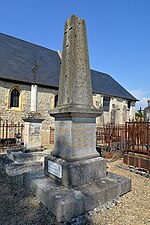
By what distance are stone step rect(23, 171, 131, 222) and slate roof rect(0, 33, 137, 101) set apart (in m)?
11.0

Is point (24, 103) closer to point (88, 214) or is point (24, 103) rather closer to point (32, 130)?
point (32, 130)

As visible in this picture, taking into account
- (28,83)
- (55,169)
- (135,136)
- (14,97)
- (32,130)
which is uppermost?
(28,83)

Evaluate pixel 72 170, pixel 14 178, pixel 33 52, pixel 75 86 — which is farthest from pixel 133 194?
pixel 33 52

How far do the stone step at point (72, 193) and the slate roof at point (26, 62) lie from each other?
11.0 meters

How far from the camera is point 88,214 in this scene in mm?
2533

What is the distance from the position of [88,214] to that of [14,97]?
41.0 ft

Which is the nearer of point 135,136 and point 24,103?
point 135,136

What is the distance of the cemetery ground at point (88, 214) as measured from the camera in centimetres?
241

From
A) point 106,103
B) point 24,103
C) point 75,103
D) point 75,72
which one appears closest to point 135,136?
point 75,103

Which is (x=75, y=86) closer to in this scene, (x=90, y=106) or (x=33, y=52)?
(x=90, y=106)

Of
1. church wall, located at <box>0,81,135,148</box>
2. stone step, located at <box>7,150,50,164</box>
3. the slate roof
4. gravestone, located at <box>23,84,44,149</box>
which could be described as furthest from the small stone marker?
the slate roof

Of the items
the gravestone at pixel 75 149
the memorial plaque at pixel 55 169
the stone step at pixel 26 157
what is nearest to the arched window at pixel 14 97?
the stone step at pixel 26 157

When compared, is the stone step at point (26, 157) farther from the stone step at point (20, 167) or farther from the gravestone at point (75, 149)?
the gravestone at point (75, 149)

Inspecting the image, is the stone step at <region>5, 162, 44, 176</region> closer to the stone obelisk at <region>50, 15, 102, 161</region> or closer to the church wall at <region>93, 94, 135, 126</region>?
the stone obelisk at <region>50, 15, 102, 161</region>
